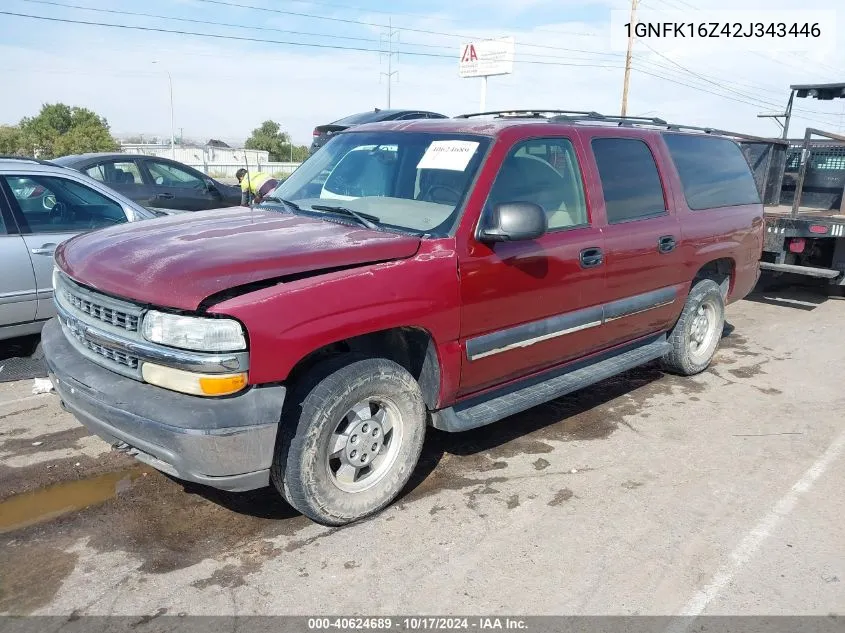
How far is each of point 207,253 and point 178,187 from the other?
27.8ft

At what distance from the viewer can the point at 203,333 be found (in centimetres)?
275

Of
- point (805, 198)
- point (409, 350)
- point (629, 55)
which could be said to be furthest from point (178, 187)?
point (629, 55)

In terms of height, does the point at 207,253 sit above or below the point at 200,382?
above

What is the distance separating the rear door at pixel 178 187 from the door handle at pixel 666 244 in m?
7.75

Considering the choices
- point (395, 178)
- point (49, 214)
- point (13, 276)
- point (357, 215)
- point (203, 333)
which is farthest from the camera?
point (49, 214)

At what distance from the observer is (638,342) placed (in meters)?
5.09

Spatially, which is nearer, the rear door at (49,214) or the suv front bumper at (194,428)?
the suv front bumper at (194,428)

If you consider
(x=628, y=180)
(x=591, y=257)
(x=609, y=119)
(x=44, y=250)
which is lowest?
(x=44, y=250)

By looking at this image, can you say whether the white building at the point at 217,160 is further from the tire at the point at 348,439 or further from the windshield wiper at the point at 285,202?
the tire at the point at 348,439

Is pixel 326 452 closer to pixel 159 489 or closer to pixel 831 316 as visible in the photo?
pixel 159 489

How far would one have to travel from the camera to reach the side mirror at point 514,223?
3439mm

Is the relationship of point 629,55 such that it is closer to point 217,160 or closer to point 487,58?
point 487,58

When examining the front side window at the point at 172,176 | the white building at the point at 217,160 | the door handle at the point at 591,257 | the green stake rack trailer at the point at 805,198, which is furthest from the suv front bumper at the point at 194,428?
the white building at the point at 217,160

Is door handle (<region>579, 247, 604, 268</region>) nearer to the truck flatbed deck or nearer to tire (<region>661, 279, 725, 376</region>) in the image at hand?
tire (<region>661, 279, 725, 376</region>)
